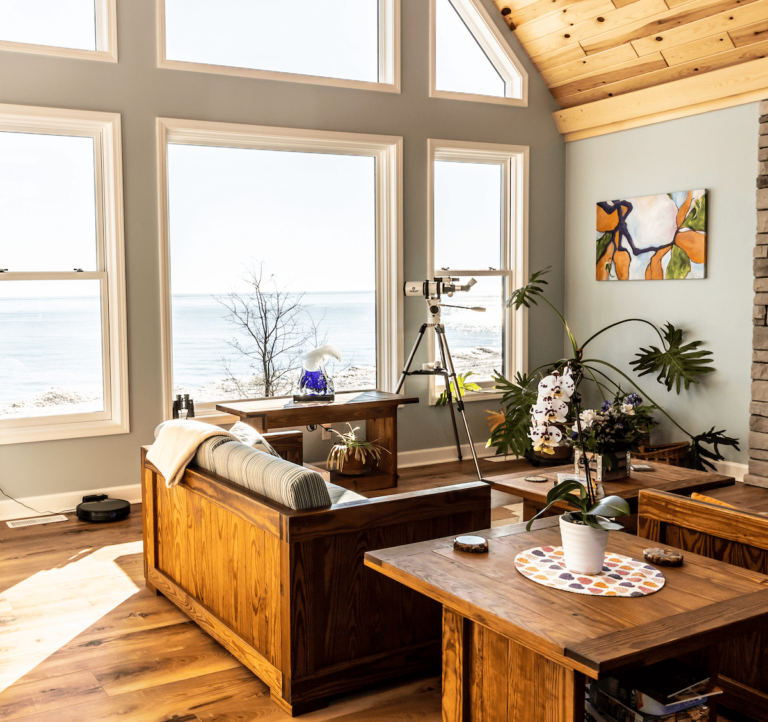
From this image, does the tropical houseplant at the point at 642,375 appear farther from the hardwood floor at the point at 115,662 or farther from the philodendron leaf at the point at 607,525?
the philodendron leaf at the point at 607,525

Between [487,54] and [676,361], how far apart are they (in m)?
2.58

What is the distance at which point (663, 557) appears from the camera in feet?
6.99

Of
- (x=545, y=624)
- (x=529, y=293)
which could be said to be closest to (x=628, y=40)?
(x=529, y=293)

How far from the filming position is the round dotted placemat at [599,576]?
76.3 inches

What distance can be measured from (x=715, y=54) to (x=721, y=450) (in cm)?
243

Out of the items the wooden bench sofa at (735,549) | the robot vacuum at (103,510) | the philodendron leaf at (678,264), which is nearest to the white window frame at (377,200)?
the robot vacuum at (103,510)

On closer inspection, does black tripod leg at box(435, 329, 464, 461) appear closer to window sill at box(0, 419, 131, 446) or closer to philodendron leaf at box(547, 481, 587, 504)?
window sill at box(0, 419, 131, 446)

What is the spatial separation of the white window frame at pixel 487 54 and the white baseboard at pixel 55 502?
129 inches

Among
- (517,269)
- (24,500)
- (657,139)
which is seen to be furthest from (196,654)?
(657,139)

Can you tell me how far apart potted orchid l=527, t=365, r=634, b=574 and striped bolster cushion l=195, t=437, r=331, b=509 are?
2.41 feet

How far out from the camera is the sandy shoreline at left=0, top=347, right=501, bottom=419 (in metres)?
4.72

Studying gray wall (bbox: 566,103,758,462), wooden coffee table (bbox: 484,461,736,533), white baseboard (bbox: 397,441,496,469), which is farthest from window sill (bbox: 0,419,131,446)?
gray wall (bbox: 566,103,758,462)

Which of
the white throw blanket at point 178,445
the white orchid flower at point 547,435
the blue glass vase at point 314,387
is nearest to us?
the white orchid flower at point 547,435

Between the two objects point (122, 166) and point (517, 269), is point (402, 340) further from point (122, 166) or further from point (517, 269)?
point (122, 166)
